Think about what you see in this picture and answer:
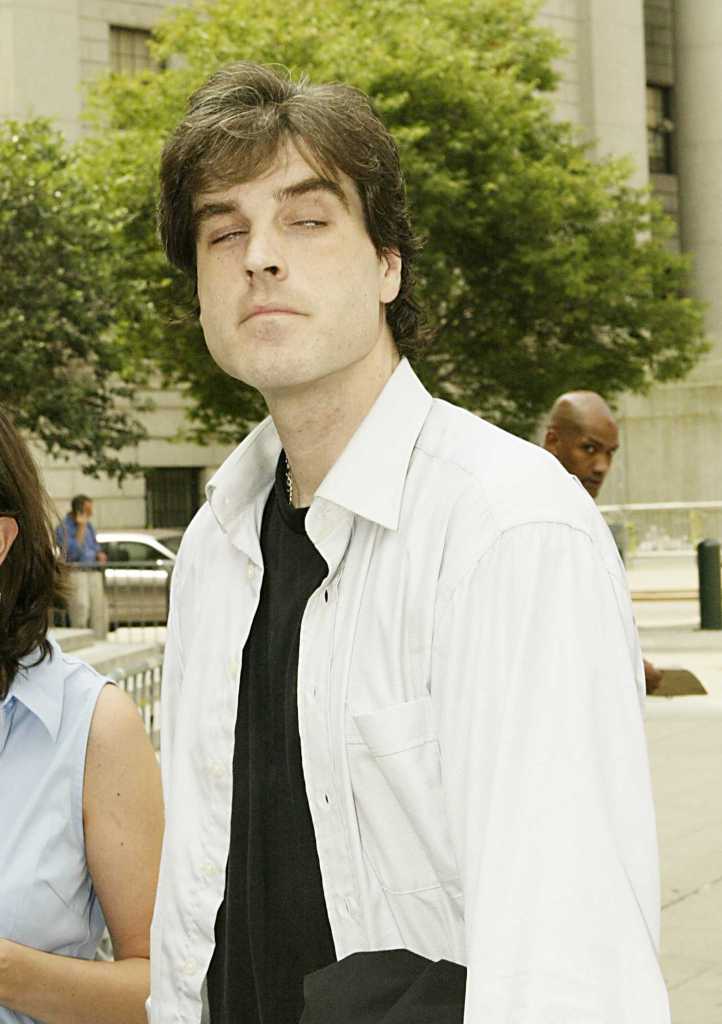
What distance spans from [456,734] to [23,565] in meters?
1.29

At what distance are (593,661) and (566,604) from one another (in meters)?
0.07

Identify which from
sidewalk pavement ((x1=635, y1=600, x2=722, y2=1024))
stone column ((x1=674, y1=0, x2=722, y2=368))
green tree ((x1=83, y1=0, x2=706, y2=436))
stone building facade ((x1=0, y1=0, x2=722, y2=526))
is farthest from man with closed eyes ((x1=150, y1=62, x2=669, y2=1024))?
stone column ((x1=674, y1=0, x2=722, y2=368))

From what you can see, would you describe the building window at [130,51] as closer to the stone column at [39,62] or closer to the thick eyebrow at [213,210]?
the stone column at [39,62]

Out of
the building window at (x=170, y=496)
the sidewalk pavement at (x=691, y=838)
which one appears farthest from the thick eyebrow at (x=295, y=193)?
the building window at (x=170, y=496)

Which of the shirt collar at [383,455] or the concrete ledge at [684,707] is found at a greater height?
the shirt collar at [383,455]

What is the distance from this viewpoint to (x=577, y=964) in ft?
6.04

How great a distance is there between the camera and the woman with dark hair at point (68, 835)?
2.81 meters

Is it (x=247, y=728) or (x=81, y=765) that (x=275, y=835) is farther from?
(x=81, y=765)

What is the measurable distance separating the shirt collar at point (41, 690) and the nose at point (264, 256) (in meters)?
0.94

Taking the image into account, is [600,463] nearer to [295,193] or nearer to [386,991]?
[295,193]

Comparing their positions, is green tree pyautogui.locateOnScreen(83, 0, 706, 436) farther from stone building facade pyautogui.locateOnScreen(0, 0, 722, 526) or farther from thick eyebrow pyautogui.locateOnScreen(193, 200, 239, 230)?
thick eyebrow pyautogui.locateOnScreen(193, 200, 239, 230)

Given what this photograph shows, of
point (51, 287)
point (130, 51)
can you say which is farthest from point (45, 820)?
point (130, 51)

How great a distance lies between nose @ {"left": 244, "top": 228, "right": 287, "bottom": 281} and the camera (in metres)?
2.35

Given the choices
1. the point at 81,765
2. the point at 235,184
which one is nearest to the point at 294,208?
the point at 235,184
